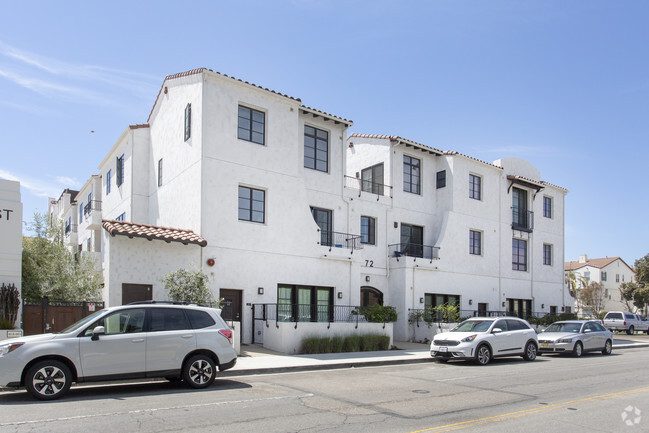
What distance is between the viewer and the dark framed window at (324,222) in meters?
23.7

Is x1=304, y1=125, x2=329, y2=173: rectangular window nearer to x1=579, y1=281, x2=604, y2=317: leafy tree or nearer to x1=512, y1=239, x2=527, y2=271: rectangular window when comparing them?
x1=512, y1=239, x2=527, y2=271: rectangular window

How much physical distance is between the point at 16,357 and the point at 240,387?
4399 millimetres

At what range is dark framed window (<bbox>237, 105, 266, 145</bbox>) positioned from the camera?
68.6ft

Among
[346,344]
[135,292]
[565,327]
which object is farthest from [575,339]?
[135,292]

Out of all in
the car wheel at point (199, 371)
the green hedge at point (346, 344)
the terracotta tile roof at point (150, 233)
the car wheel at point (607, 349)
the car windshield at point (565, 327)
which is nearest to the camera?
the car wheel at point (199, 371)

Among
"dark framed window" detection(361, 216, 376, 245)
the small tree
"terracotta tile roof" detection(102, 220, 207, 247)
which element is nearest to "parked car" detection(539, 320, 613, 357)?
"dark framed window" detection(361, 216, 376, 245)

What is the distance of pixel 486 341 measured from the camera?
1731cm

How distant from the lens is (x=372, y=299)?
25.9 m

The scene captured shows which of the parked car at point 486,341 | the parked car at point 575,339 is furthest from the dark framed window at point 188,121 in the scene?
the parked car at point 575,339

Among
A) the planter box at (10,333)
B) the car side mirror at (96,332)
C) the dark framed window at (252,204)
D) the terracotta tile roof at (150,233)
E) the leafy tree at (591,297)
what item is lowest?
the leafy tree at (591,297)

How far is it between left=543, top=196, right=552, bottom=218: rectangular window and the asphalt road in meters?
22.3

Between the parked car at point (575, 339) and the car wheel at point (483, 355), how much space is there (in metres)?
4.78

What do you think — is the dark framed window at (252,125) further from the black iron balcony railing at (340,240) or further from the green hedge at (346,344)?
the green hedge at (346,344)

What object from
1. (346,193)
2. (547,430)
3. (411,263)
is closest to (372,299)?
(411,263)
